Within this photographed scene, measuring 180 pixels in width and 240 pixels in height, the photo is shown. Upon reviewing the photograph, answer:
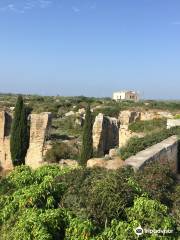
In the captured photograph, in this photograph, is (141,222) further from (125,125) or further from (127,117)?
(127,117)

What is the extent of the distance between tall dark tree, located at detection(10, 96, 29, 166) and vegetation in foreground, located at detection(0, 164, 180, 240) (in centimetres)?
1477

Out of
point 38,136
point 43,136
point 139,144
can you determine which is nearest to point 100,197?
point 139,144

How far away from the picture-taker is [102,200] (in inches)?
285

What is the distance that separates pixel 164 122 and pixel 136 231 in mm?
22918

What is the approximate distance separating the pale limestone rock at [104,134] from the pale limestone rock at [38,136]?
266cm

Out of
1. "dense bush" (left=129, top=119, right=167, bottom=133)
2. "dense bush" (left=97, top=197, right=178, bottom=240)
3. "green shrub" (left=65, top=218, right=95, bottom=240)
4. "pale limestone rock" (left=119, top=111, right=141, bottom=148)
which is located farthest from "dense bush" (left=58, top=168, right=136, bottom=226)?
"dense bush" (left=129, top=119, right=167, bottom=133)

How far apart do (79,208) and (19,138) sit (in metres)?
16.7

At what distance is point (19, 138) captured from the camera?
23.7 m

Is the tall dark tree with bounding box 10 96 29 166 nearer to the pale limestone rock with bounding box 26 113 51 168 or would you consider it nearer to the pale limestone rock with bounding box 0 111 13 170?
the pale limestone rock with bounding box 26 113 51 168

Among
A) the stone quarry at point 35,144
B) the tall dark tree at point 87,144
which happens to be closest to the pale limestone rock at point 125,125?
the tall dark tree at point 87,144

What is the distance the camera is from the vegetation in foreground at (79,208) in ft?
21.7

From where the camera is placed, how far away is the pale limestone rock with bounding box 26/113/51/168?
22922 millimetres

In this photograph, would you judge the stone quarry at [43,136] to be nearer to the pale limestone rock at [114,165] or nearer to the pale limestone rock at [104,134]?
the pale limestone rock at [104,134]

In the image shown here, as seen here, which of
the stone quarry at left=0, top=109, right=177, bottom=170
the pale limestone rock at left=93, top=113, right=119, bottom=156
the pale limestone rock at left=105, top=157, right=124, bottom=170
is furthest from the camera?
the pale limestone rock at left=93, top=113, right=119, bottom=156
